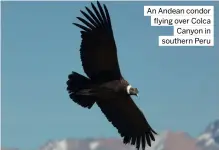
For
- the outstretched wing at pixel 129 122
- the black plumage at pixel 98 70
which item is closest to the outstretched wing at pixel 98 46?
the black plumage at pixel 98 70

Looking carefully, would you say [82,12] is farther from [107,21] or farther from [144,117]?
[144,117]

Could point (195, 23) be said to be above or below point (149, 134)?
above

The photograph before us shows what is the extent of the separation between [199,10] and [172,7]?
631mm

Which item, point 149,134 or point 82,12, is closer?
point 82,12

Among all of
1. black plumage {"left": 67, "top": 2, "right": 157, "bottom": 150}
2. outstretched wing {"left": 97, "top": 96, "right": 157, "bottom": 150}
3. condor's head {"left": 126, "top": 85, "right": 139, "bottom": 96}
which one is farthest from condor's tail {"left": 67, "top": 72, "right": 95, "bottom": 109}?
condor's head {"left": 126, "top": 85, "right": 139, "bottom": 96}

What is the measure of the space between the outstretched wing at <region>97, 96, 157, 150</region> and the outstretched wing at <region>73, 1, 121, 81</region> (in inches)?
35.8

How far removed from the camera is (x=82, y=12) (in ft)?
44.8

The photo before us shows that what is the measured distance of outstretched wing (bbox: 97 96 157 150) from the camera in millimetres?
14639

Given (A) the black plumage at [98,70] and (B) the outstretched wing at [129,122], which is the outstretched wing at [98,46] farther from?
(B) the outstretched wing at [129,122]

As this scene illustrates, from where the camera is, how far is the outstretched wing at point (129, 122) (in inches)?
576

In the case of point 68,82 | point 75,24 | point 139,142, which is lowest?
point 139,142

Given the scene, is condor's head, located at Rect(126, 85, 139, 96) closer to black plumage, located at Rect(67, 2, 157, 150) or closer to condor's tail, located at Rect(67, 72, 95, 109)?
black plumage, located at Rect(67, 2, 157, 150)

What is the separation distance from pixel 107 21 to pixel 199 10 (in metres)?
2.04

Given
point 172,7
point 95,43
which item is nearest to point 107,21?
point 95,43
